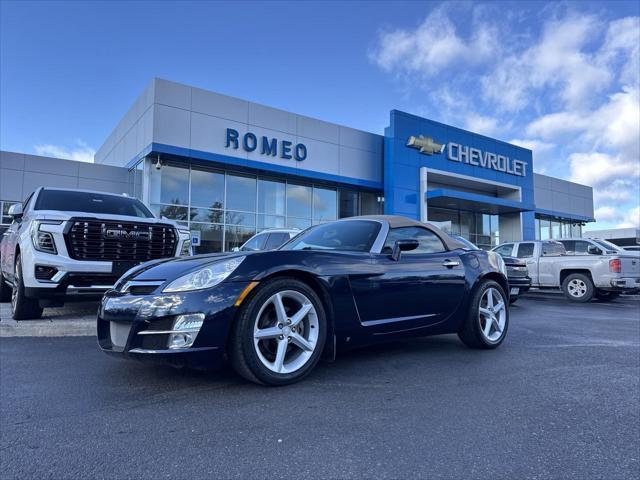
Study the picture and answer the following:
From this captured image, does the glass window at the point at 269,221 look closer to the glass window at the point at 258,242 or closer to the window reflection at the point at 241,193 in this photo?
the window reflection at the point at 241,193

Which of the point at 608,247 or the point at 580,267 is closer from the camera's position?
the point at 580,267

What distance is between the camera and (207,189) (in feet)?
58.1

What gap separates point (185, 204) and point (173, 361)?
14.8 metres

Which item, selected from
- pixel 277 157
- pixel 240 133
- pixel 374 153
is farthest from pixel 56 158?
pixel 374 153

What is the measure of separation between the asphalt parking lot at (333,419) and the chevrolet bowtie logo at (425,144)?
62.3 feet

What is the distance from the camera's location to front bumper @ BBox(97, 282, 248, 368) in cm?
302

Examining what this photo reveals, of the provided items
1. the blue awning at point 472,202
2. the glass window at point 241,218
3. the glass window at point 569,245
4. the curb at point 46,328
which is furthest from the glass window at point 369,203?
the curb at point 46,328

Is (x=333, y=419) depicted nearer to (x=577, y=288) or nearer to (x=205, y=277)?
(x=205, y=277)

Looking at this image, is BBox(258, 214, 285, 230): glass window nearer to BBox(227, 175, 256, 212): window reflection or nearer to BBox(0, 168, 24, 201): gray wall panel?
BBox(227, 175, 256, 212): window reflection

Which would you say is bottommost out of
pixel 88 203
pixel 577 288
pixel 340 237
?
pixel 577 288

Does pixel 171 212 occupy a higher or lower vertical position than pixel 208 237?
higher

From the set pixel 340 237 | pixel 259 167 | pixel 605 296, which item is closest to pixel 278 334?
pixel 340 237

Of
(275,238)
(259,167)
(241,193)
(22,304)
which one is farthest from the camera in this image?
(241,193)

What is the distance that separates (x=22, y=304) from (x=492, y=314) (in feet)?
18.5
